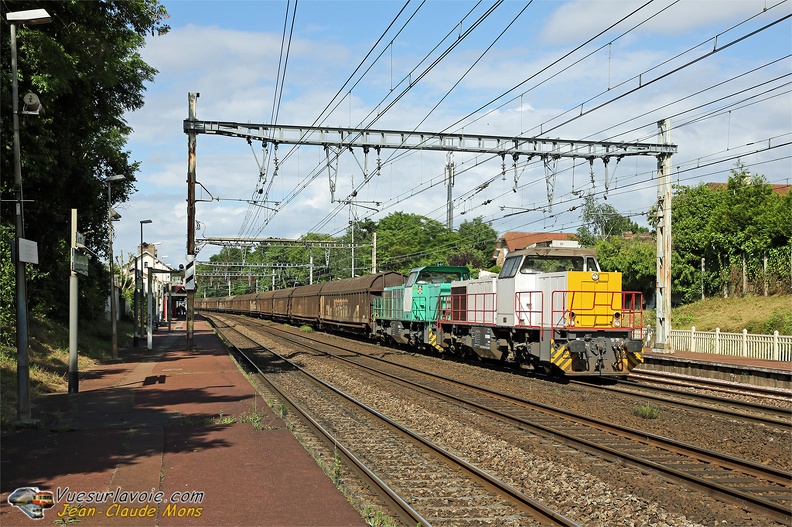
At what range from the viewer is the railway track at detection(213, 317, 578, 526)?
723cm

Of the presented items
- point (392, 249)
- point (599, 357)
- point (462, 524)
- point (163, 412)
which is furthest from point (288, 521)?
point (392, 249)

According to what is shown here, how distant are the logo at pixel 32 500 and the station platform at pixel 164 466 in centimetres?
2

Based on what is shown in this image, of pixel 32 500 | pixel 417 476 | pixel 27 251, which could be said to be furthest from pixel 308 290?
pixel 32 500

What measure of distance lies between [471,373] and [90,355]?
13.5 metres

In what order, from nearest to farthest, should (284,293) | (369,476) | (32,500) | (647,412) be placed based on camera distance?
(32,500) < (369,476) < (647,412) < (284,293)

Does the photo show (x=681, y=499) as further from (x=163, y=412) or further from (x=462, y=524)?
(x=163, y=412)

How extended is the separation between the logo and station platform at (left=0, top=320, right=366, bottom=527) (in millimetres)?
22

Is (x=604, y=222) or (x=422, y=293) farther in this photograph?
(x=604, y=222)

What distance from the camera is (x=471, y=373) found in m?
20.8

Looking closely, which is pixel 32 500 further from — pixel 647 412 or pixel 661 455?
pixel 647 412

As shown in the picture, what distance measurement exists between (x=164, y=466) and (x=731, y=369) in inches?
646

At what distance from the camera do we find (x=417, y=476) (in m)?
8.91

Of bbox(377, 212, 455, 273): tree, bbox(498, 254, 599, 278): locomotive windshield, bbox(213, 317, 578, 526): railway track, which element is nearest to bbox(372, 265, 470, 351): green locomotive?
bbox(498, 254, 599, 278): locomotive windshield

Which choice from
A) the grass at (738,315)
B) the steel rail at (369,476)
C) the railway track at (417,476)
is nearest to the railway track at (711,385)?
the railway track at (417,476)
